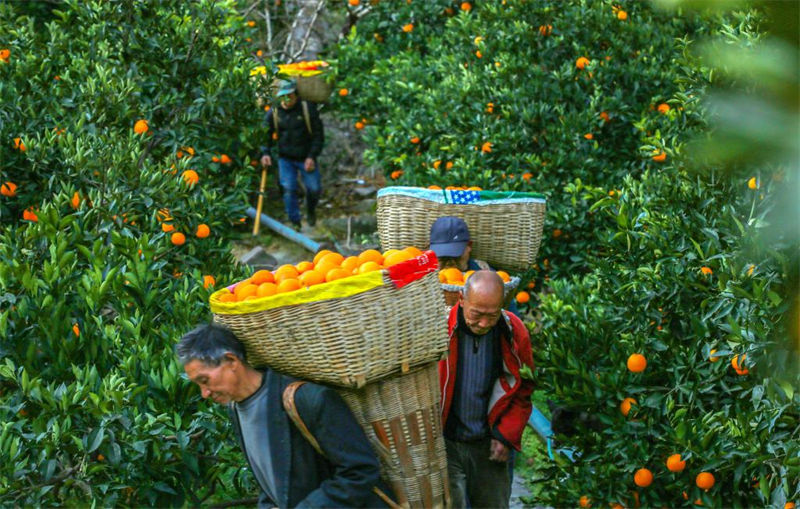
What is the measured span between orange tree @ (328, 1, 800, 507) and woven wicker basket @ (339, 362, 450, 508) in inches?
39.8

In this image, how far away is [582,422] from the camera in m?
4.43

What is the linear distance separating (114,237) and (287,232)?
6025 millimetres

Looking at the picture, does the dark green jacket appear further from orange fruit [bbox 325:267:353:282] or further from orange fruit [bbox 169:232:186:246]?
orange fruit [bbox 325:267:353:282]

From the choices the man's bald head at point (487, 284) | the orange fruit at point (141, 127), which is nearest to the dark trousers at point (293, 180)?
the orange fruit at point (141, 127)

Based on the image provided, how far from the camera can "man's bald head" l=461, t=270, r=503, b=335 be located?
12.0 ft

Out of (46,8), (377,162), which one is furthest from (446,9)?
(46,8)

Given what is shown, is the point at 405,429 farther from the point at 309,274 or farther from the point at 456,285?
the point at 456,285

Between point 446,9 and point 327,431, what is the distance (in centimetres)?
791

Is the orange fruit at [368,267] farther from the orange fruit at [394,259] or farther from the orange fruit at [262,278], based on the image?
the orange fruit at [262,278]

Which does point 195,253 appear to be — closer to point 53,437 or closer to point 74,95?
point 74,95

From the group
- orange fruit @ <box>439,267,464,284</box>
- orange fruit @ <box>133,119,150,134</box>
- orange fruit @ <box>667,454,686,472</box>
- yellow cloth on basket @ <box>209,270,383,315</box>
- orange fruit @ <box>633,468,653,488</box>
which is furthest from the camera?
orange fruit @ <box>133,119,150,134</box>

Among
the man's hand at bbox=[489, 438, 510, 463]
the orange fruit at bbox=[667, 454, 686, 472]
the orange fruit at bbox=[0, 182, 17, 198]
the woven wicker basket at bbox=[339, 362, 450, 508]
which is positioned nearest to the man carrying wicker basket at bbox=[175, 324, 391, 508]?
the woven wicker basket at bbox=[339, 362, 450, 508]

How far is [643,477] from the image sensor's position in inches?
160

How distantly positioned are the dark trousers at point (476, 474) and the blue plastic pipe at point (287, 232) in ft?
18.9
